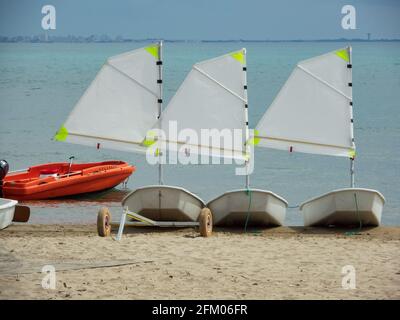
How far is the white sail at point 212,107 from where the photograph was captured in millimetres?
27078

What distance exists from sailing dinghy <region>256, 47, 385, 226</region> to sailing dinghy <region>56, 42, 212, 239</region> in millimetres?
2716

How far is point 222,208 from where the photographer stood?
2625 centimetres

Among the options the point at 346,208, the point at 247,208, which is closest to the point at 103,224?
the point at 247,208

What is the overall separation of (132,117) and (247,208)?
13.1 feet

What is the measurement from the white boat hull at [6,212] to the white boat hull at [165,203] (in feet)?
8.91

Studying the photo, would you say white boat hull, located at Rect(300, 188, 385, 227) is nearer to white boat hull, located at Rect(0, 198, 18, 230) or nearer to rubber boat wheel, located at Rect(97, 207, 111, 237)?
rubber boat wheel, located at Rect(97, 207, 111, 237)

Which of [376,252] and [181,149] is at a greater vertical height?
[181,149]

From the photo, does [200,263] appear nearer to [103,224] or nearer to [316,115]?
[103,224]

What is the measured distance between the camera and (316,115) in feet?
88.9
